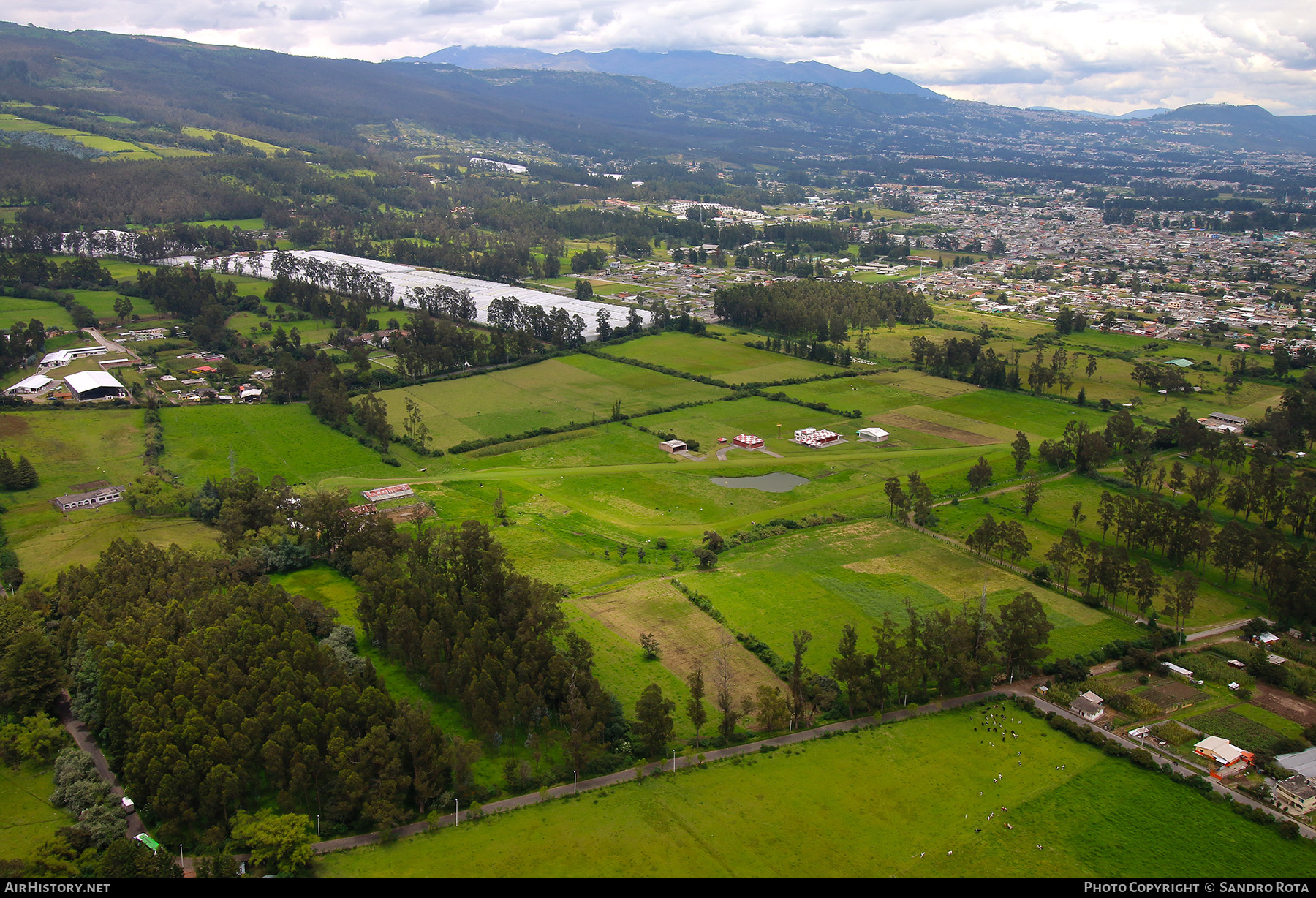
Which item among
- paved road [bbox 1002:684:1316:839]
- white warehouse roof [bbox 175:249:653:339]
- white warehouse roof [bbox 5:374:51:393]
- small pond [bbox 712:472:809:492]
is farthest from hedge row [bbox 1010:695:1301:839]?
white warehouse roof [bbox 5:374:51:393]

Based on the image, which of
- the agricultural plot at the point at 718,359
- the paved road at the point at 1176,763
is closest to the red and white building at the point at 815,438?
the agricultural plot at the point at 718,359

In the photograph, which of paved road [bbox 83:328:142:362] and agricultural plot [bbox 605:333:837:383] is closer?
agricultural plot [bbox 605:333:837:383]

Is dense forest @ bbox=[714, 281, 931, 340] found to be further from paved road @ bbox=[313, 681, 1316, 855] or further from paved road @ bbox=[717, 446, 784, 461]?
paved road @ bbox=[313, 681, 1316, 855]

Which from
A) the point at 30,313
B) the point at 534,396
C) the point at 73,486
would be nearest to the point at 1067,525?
the point at 534,396

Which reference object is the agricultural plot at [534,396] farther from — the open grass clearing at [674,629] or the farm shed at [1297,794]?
the farm shed at [1297,794]

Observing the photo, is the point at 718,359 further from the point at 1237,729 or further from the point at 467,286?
the point at 1237,729
